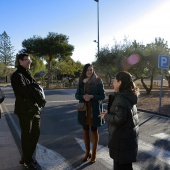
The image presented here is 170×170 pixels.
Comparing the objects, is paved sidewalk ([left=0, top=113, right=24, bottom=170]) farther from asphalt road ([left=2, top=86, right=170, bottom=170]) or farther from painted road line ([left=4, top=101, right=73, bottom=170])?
painted road line ([left=4, top=101, right=73, bottom=170])

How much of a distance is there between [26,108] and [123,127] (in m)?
1.70

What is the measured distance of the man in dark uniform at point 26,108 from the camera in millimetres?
4121

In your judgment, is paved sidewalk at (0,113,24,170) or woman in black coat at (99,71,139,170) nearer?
woman in black coat at (99,71,139,170)

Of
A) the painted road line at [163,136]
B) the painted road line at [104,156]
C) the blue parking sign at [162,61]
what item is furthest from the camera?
the blue parking sign at [162,61]

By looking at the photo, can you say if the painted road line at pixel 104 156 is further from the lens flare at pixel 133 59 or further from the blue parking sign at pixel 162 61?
the lens flare at pixel 133 59

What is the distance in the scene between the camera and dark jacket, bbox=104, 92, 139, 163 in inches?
124

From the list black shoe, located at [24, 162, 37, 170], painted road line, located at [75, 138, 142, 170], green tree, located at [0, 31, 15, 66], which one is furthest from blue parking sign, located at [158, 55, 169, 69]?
green tree, located at [0, 31, 15, 66]

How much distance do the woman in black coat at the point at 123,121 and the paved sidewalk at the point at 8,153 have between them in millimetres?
1998

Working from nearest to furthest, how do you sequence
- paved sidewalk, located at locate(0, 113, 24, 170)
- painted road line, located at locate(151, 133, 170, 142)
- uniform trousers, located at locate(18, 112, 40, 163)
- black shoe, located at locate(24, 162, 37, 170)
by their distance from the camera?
uniform trousers, located at locate(18, 112, 40, 163), black shoe, located at locate(24, 162, 37, 170), paved sidewalk, located at locate(0, 113, 24, 170), painted road line, located at locate(151, 133, 170, 142)

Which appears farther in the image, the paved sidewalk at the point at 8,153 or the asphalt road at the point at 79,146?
the asphalt road at the point at 79,146

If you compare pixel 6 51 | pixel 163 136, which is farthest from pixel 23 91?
A: pixel 6 51

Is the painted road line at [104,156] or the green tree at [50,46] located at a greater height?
the green tree at [50,46]

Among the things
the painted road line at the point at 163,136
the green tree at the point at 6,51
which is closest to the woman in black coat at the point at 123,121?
the painted road line at the point at 163,136

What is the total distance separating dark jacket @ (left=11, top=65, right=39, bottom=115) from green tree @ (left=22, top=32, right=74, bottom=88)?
112 feet
